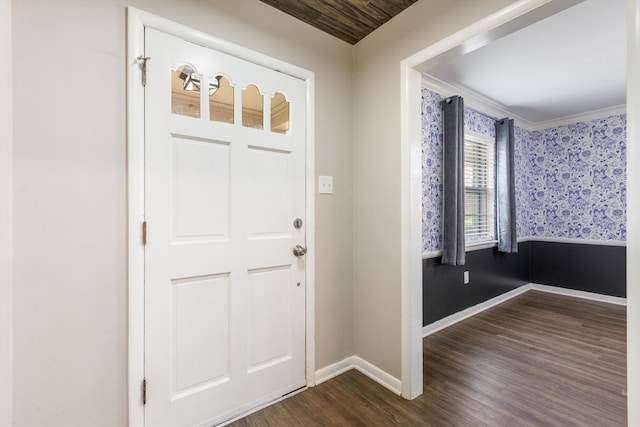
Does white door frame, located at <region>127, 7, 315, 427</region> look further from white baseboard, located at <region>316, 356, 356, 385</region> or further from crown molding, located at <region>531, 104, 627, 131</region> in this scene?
crown molding, located at <region>531, 104, 627, 131</region>

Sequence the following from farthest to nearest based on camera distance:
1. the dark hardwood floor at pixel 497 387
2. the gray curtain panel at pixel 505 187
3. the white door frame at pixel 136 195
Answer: the gray curtain panel at pixel 505 187 → the dark hardwood floor at pixel 497 387 → the white door frame at pixel 136 195

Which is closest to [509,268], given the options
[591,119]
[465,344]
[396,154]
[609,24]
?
[465,344]

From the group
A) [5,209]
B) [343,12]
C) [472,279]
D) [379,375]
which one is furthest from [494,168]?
[5,209]

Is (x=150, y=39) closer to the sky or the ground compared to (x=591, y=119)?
closer to the ground

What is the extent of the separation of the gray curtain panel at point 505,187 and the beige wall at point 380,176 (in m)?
2.35

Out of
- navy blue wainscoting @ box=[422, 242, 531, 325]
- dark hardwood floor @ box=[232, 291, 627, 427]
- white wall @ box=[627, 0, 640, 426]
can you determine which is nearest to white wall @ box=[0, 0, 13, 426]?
dark hardwood floor @ box=[232, 291, 627, 427]

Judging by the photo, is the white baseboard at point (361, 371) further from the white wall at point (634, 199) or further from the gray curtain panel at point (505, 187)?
the gray curtain panel at point (505, 187)

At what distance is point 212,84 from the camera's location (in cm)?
149

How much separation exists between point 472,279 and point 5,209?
3.63 meters

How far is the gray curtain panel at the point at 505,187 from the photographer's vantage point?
11.2ft

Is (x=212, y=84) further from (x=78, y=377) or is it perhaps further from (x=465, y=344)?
(x=465, y=344)

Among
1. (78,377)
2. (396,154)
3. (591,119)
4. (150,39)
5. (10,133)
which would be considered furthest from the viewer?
(591,119)

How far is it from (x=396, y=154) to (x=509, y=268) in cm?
299

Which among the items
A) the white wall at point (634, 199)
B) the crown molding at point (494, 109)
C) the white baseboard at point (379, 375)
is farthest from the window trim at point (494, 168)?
the white wall at point (634, 199)
